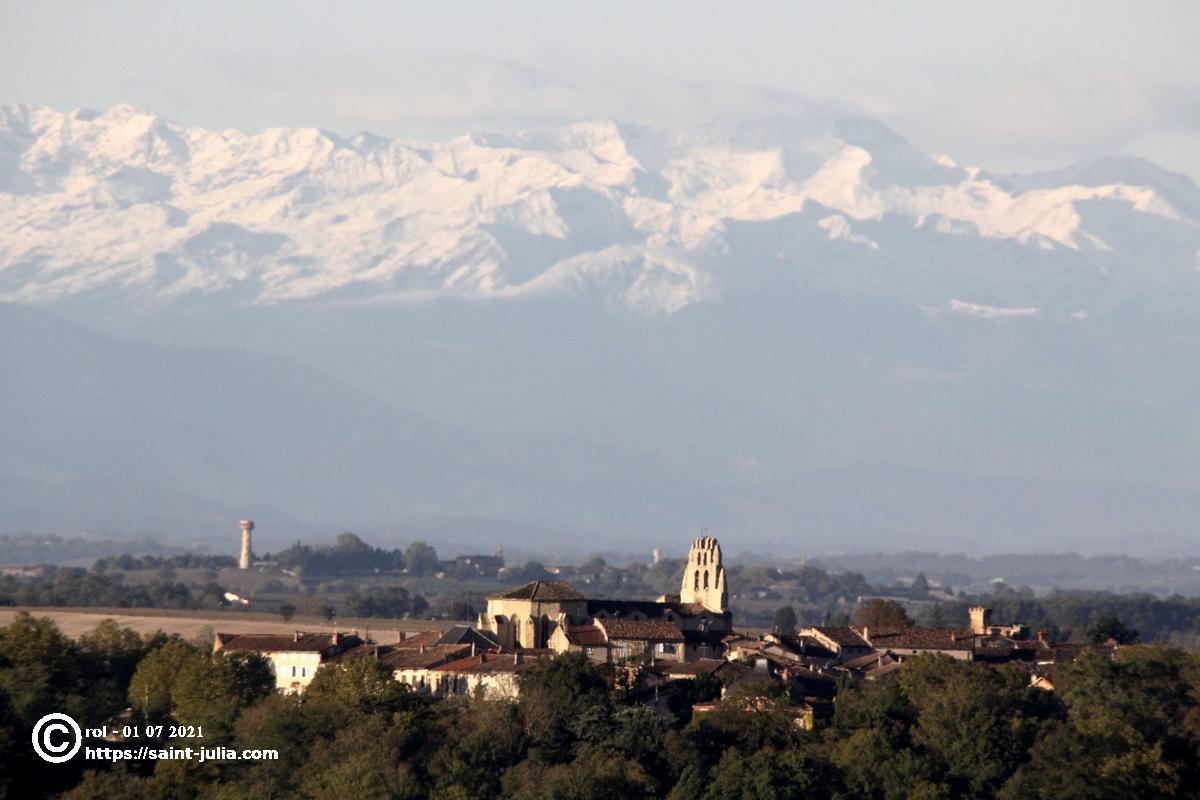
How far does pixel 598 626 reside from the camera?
90.6m

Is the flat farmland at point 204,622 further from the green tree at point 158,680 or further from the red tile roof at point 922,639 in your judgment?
the green tree at point 158,680

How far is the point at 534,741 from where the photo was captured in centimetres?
7512

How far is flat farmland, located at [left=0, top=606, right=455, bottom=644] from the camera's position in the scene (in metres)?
118

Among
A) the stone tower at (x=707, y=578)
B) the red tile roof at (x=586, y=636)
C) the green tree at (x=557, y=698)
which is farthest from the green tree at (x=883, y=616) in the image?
the green tree at (x=557, y=698)

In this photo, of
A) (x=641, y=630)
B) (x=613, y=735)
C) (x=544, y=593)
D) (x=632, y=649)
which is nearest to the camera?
(x=613, y=735)

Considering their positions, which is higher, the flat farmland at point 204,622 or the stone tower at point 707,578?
the stone tower at point 707,578

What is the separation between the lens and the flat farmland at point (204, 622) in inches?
4663

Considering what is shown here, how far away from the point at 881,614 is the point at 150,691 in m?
40.0

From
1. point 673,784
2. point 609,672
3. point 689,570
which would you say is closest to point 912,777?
point 673,784

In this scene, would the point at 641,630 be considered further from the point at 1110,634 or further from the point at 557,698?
the point at 1110,634

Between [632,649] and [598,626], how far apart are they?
7.34 feet

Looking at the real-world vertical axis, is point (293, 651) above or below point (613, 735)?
above

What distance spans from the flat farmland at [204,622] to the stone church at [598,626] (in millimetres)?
14843

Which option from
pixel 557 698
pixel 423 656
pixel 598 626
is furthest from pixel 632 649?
pixel 557 698
